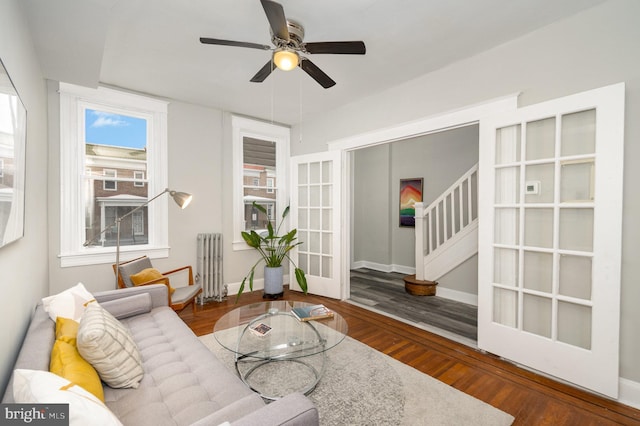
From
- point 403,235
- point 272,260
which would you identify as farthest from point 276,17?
point 403,235

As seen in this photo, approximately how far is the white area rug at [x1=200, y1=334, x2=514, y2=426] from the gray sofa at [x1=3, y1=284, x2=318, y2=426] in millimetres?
724

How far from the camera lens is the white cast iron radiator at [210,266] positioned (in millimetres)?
4094

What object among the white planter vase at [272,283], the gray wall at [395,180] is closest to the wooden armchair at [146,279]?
the white planter vase at [272,283]

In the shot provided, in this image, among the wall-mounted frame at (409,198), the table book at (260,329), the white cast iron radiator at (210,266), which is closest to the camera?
the table book at (260,329)

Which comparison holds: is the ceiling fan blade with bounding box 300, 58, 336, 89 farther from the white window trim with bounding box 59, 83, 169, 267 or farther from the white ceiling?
the white window trim with bounding box 59, 83, 169, 267

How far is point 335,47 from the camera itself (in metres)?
2.11

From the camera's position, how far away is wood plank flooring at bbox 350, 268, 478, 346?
3299 millimetres

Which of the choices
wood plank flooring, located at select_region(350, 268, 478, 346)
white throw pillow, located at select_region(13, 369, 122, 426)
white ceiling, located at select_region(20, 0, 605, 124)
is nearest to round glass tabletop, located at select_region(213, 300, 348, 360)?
white throw pillow, located at select_region(13, 369, 122, 426)

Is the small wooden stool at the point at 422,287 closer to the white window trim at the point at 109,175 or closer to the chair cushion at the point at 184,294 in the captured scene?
the chair cushion at the point at 184,294

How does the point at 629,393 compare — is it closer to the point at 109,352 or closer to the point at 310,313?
the point at 310,313

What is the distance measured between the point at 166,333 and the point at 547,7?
372 centimetres

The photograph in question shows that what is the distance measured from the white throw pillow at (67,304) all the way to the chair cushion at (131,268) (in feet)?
3.10

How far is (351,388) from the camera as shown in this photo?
7.05 feet

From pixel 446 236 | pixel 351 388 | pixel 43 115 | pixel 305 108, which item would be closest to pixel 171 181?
pixel 43 115
